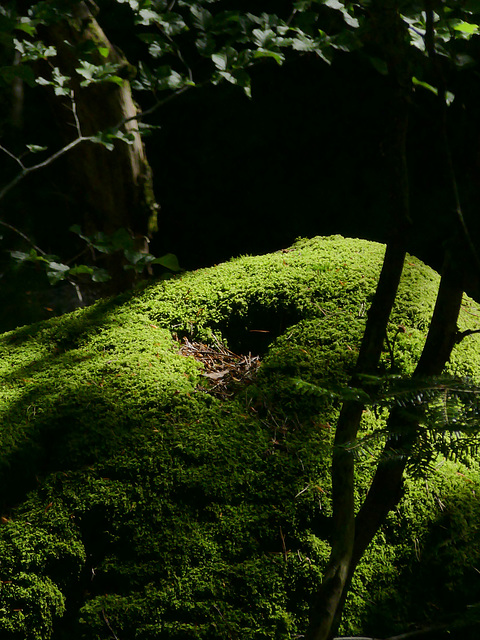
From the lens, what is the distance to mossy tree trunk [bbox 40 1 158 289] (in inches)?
147

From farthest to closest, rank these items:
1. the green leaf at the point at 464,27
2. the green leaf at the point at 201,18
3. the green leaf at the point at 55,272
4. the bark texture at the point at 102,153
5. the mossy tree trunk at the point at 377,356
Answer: the bark texture at the point at 102,153, the green leaf at the point at 55,272, the green leaf at the point at 201,18, the green leaf at the point at 464,27, the mossy tree trunk at the point at 377,356

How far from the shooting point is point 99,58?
12.1ft

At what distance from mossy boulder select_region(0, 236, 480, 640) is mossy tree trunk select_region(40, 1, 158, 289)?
6.54ft

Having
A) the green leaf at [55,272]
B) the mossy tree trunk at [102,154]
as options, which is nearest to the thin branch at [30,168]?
the green leaf at [55,272]

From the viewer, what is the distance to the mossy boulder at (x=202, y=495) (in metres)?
1.61

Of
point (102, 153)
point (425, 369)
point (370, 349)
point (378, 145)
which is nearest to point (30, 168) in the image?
point (102, 153)

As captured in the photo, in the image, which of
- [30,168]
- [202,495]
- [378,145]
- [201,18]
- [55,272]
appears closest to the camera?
[202,495]

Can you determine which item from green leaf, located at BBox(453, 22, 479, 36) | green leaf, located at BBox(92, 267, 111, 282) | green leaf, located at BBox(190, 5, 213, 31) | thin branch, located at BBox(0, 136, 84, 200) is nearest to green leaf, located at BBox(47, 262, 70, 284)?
green leaf, located at BBox(92, 267, 111, 282)

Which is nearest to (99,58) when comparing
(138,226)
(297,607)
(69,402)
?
(138,226)

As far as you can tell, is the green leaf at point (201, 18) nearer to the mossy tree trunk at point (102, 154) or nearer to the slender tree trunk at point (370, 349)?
the slender tree trunk at point (370, 349)

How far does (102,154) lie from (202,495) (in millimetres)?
3201

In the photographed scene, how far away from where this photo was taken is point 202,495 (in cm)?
181

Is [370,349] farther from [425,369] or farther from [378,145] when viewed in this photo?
[378,145]

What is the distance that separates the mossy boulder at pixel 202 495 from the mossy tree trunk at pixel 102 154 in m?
1.99
